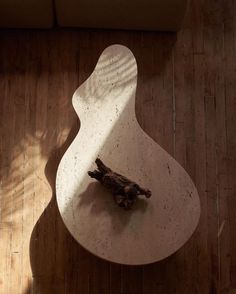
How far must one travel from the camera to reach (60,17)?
305cm

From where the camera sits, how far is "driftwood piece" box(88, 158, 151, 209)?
2.33 metres

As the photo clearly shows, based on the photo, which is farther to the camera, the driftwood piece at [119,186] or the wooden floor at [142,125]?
the wooden floor at [142,125]

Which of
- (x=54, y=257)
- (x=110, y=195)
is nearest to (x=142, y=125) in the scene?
(x=110, y=195)

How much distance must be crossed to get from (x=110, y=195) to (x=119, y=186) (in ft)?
0.33

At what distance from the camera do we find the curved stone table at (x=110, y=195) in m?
2.33

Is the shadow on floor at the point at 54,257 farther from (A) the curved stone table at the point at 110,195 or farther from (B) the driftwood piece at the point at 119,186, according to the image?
(B) the driftwood piece at the point at 119,186

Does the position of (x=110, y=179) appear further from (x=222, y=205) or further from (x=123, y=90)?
(x=222, y=205)

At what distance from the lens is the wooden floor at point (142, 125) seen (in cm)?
274

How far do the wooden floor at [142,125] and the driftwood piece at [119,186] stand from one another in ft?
1.82

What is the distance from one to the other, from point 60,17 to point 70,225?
138 cm

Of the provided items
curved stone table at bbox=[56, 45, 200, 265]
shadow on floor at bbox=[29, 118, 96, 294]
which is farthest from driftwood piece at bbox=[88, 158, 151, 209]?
shadow on floor at bbox=[29, 118, 96, 294]

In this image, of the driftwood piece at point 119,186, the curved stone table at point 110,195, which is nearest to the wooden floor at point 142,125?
the curved stone table at point 110,195

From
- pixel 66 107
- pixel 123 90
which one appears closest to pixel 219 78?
pixel 123 90

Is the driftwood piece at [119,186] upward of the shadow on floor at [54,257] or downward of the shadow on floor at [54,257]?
upward
